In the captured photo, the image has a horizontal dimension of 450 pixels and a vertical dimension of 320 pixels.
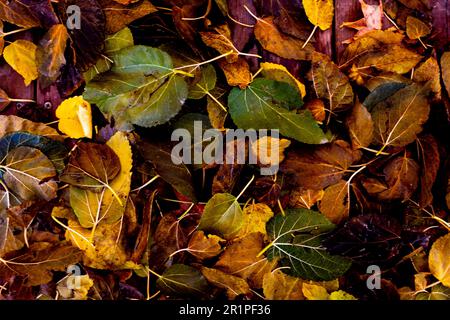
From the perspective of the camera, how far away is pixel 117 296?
848 mm

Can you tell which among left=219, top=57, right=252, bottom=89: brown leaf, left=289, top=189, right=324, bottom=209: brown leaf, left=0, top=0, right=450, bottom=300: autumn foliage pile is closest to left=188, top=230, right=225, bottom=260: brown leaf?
left=0, top=0, right=450, bottom=300: autumn foliage pile

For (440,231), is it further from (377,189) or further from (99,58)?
(99,58)

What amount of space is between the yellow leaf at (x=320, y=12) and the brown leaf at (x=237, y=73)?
0.12 metres

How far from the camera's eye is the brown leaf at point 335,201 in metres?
0.83

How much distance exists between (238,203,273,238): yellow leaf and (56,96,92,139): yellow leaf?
261 millimetres

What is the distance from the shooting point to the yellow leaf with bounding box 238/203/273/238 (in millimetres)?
840

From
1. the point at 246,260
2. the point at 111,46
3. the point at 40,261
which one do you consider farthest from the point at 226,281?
the point at 111,46

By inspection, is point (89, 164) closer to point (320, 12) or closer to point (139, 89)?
point (139, 89)

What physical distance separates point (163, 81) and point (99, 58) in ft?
0.33

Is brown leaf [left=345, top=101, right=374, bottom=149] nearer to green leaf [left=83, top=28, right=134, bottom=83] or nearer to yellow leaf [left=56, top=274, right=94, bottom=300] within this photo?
green leaf [left=83, top=28, right=134, bottom=83]

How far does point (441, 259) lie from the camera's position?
830 mm

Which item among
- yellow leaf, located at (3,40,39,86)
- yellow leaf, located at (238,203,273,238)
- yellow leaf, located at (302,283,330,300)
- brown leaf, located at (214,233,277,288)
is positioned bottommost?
yellow leaf, located at (302,283,330,300)

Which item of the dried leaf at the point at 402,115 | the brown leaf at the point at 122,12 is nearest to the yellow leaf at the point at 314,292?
the dried leaf at the point at 402,115

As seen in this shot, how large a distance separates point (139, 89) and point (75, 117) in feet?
0.36
